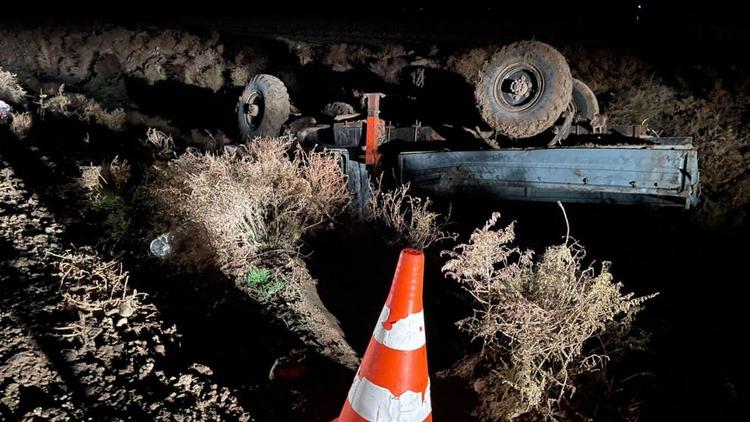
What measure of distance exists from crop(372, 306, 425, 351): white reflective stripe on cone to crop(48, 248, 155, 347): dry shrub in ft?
6.56

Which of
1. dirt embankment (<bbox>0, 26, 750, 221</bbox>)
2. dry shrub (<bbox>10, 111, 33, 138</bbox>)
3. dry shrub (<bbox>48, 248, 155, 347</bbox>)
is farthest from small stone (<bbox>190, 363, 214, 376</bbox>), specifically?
dirt embankment (<bbox>0, 26, 750, 221</bbox>)

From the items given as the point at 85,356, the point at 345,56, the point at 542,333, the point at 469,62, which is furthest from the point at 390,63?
the point at 85,356

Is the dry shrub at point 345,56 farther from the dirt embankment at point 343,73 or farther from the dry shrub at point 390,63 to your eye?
the dry shrub at point 390,63

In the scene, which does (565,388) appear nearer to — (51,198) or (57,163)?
(51,198)

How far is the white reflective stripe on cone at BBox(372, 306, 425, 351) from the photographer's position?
6.40ft

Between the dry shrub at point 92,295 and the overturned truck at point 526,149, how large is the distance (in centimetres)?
340

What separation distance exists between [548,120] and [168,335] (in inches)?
180

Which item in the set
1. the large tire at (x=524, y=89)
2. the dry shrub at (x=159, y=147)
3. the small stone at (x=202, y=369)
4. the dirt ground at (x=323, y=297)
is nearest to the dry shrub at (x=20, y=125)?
the dirt ground at (x=323, y=297)

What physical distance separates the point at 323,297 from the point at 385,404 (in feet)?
8.25

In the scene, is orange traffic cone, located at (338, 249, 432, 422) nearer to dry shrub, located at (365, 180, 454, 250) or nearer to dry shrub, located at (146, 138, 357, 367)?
dry shrub, located at (146, 138, 357, 367)

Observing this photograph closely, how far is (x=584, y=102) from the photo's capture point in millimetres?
7418

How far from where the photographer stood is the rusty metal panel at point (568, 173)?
4418 millimetres

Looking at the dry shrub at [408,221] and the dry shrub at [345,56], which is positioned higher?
the dry shrub at [345,56]

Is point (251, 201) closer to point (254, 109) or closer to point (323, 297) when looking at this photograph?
point (323, 297)
